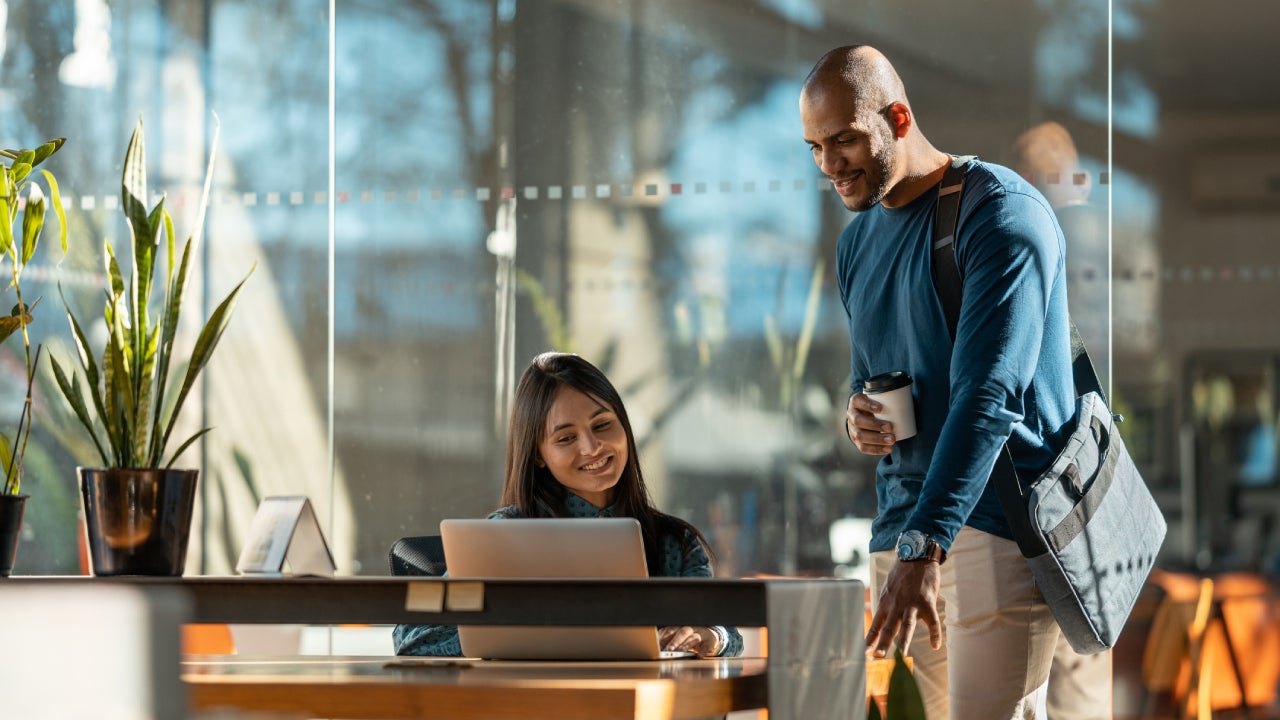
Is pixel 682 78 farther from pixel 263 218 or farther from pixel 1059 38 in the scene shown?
pixel 263 218

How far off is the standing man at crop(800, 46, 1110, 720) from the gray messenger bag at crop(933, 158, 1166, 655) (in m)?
0.03

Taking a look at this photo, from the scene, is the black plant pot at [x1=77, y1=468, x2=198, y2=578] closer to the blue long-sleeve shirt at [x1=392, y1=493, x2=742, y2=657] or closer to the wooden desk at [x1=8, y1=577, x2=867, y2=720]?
the blue long-sleeve shirt at [x1=392, y1=493, x2=742, y2=657]

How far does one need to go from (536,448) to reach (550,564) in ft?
3.25

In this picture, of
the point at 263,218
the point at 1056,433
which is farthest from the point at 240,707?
the point at 263,218

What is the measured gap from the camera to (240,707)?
1.80 metres

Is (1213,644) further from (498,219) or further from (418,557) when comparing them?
(418,557)

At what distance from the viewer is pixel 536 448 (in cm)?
306

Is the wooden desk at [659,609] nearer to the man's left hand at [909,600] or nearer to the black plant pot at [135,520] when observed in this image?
the man's left hand at [909,600]

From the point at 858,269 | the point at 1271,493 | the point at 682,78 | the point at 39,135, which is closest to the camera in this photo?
the point at 858,269

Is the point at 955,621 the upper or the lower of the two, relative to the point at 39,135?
lower

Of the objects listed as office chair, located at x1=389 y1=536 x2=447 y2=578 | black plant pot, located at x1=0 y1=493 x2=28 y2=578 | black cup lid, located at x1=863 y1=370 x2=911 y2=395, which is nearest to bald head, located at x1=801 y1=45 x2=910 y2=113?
black cup lid, located at x1=863 y1=370 x2=911 y2=395

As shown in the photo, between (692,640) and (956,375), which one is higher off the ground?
(956,375)

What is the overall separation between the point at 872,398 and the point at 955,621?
0.38 metres

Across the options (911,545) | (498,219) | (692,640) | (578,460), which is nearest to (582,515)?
(578,460)
